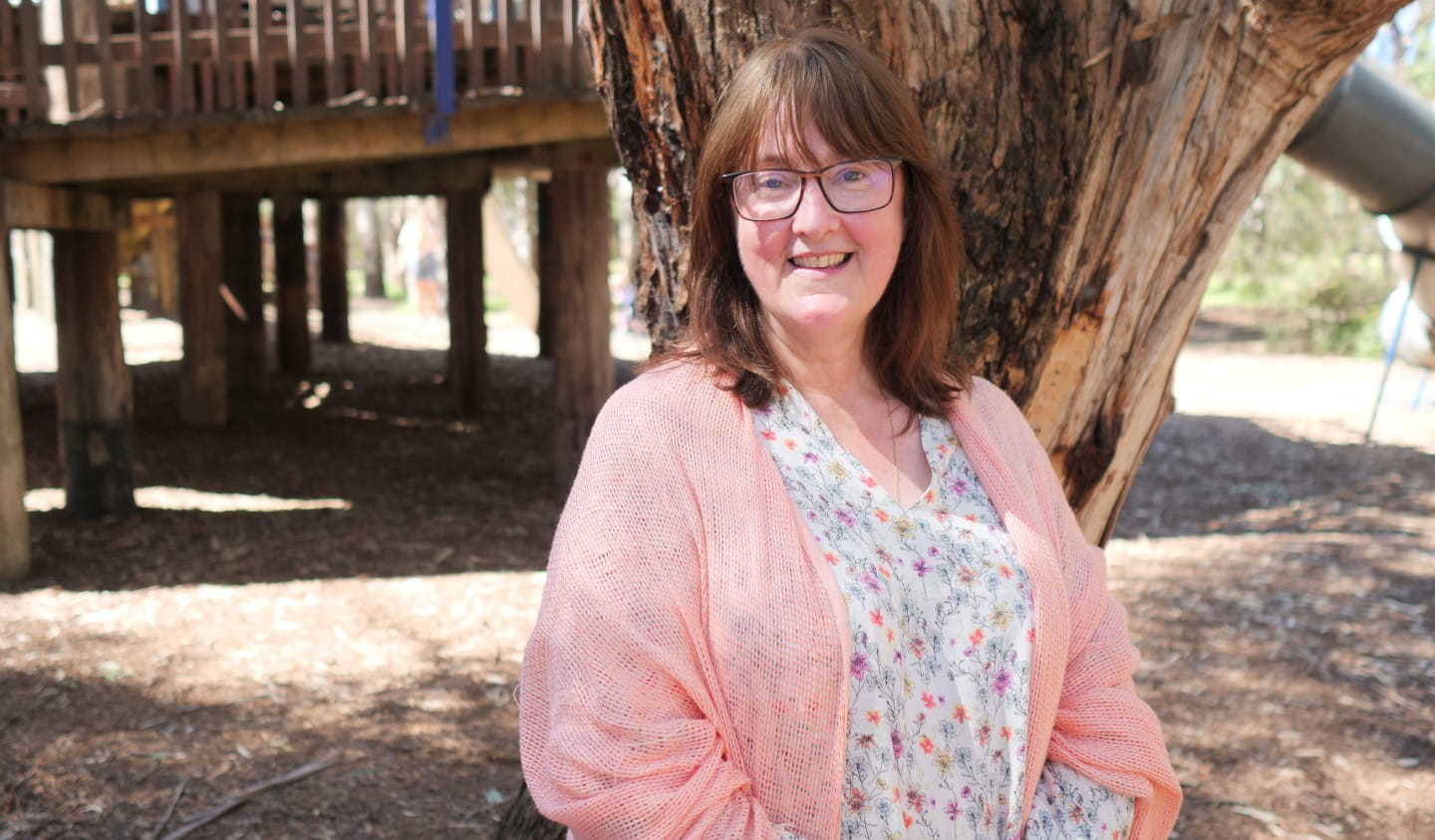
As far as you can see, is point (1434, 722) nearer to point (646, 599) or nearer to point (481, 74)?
point (646, 599)

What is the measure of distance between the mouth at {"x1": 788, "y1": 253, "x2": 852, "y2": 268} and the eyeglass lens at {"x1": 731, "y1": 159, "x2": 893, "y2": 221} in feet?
0.22

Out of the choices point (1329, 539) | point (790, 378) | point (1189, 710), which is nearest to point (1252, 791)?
point (1189, 710)

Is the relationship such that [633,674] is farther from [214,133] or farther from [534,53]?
[214,133]

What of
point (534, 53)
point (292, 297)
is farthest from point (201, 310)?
point (534, 53)

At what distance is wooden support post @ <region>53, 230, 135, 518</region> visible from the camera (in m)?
7.74

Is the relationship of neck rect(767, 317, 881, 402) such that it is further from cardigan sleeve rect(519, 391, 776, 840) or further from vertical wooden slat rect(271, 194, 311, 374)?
vertical wooden slat rect(271, 194, 311, 374)

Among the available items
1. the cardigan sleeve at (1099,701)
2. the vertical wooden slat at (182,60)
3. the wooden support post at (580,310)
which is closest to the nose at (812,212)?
the cardigan sleeve at (1099,701)

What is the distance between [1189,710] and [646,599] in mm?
3965

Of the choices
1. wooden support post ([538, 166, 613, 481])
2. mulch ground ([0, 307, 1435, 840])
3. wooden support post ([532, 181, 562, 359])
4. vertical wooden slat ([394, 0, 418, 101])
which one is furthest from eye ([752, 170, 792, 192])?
wooden support post ([532, 181, 562, 359])

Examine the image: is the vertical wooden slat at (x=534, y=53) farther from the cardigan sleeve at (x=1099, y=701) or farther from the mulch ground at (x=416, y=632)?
the cardigan sleeve at (x=1099, y=701)

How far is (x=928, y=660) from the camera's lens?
1.91 m

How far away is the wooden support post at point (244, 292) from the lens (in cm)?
1242

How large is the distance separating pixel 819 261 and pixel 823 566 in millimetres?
442

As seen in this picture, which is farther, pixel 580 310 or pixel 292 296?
A: pixel 292 296
